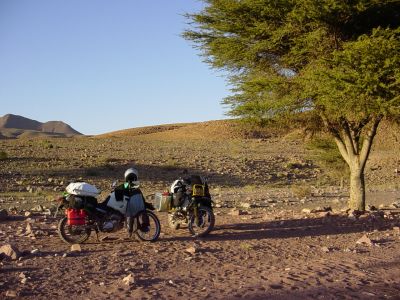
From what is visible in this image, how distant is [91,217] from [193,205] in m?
2.20

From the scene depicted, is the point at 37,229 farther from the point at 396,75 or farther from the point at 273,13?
the point at 396,75

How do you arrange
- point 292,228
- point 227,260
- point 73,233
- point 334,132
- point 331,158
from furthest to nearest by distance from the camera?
point 331,158 < point 334,132 < point 292,228 < point 73,233 < point 227,260

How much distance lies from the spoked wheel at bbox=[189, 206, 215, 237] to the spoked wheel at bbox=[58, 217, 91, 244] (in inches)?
87.2

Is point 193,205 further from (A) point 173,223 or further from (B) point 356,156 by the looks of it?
(B) point 356,156

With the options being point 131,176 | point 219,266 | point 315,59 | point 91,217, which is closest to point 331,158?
point 315,59

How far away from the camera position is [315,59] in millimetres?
13562

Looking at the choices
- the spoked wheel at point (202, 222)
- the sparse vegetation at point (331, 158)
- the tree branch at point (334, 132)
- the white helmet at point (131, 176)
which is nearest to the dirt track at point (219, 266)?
the spoked wheel at point (202, 222)

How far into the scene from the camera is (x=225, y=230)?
38.2ft

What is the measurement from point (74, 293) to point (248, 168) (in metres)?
32.3

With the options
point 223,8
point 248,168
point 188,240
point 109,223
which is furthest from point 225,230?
point 248,168

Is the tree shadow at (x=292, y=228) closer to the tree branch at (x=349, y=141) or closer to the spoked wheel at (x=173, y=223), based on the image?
the spoked wheel at (x=173, y=223)

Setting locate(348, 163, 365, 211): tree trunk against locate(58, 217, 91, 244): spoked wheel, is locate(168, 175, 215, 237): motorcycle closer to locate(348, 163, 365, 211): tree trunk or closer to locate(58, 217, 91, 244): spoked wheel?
locate(58, 217, 91, 244): spoked wheel

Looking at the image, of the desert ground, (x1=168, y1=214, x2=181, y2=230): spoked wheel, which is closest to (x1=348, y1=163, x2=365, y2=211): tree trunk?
the desert ground

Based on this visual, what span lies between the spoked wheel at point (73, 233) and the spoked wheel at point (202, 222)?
221 cm
